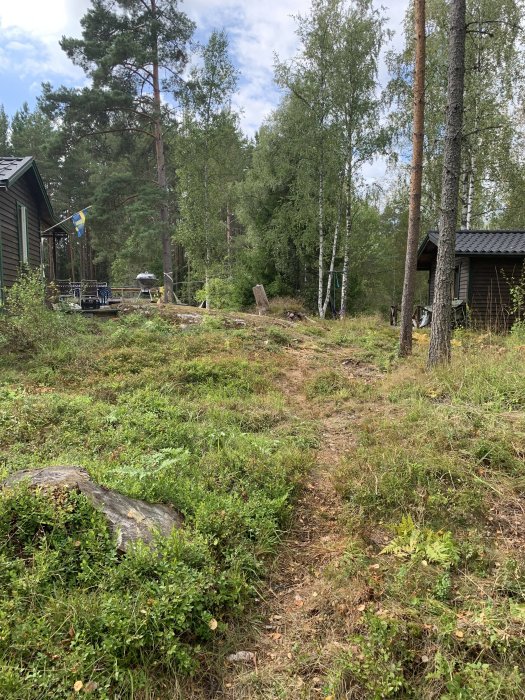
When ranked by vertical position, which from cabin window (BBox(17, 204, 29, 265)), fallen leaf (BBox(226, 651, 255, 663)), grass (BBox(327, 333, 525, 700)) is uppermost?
cabin window (BBox(17, 204, 29, 265))

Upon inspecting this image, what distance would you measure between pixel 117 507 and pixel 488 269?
1474cm

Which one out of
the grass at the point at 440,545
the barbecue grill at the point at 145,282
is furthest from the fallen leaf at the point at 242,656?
the barbecue grill at the point at 145,282

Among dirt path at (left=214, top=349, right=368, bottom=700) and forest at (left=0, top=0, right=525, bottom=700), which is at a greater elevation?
forest at (left=0, top=0, right=525, bottom=700)

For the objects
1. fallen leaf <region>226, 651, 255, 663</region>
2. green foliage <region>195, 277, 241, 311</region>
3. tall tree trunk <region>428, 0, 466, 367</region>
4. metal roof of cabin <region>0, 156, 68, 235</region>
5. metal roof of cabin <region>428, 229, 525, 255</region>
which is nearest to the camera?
fallen leaf <region>226, 651, 255, 663</region>

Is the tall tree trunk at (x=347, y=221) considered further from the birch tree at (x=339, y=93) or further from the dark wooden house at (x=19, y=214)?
the dark wooden house at (x=19, y=214)

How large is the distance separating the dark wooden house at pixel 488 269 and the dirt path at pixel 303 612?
12175 mm

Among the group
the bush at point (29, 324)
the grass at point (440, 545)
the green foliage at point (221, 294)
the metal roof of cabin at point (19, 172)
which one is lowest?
the grass at point (440, 545)

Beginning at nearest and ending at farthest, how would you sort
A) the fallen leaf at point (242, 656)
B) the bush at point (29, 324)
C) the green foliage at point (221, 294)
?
the fallen leaf at point (242, 656)
the bush at point (29, 324)
the green foliage at point (221, 294)

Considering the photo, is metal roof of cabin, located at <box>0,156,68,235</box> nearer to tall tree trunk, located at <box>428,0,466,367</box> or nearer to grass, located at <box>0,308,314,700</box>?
grass, located at <box>0,308,314,700</box>

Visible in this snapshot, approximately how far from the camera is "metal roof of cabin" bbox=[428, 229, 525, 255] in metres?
13.6

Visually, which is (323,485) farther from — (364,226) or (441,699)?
(364,226)

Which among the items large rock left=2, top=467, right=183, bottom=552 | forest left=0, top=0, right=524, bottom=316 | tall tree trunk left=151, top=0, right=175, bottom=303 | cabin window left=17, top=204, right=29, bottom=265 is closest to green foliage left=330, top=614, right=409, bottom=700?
large rock left=2, top=467, right=183, bottom=552

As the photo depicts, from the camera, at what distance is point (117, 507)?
2863 mm

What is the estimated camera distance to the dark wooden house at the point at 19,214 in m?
10.7
